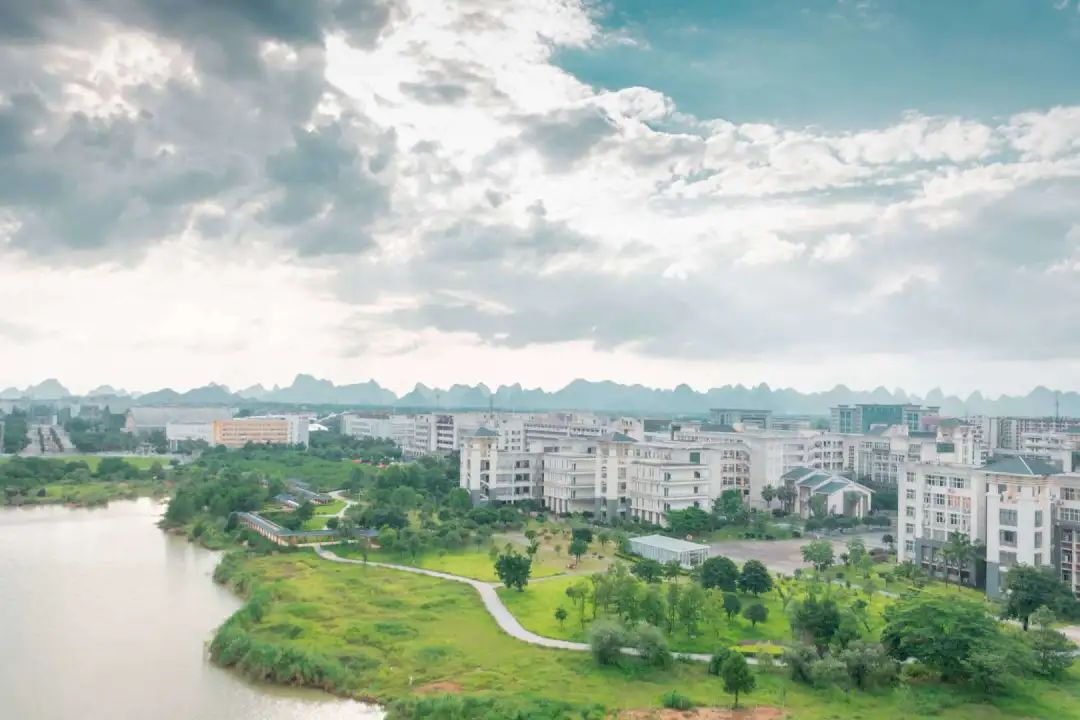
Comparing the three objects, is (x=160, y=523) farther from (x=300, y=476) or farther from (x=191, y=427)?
(x=191, y=427)

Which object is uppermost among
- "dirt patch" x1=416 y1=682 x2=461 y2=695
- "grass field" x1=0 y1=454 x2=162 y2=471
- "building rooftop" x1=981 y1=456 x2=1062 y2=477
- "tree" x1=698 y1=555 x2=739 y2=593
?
"building rooftop" x1=981 y1=456 x2=1062 y2=477

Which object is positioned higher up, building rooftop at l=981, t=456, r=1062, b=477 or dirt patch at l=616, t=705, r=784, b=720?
building rooftop at l=981, t=456, r=1062, b=477

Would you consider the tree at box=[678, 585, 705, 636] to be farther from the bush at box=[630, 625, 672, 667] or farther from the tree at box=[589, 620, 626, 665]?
the tree at box=[589, 620, 626, 665]

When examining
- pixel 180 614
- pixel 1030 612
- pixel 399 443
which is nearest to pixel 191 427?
pixel 399 443

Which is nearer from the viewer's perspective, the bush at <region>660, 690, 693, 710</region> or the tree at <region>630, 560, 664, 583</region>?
the bush at <region>660, 690, 693, 710</region>

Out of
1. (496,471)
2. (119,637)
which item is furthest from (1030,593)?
(496,471)

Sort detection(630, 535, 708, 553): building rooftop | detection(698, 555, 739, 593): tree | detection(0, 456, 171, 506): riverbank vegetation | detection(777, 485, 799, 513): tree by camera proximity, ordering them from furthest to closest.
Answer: detection(0, 456, 171, 506): riverbank vegetation < detection(777, 485, 799, 513): tree < detection(630, 535, 708, 553): building rooftop < detection(698, 555, 739, 593): tree

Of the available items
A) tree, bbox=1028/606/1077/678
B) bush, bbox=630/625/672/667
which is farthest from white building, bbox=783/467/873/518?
bush, bbox=630/625/672/667

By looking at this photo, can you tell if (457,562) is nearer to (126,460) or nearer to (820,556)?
(820,556)
